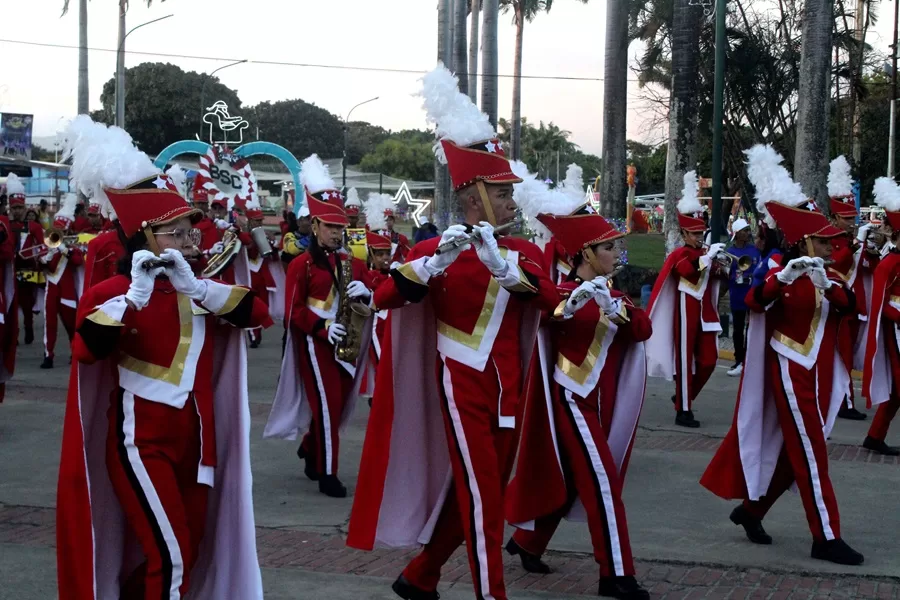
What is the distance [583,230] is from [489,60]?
2254 cm

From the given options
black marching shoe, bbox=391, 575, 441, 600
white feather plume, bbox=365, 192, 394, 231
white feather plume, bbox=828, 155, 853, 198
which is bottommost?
black marching shoe, bbox=391, 575, 441, 600

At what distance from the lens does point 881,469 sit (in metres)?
8.91

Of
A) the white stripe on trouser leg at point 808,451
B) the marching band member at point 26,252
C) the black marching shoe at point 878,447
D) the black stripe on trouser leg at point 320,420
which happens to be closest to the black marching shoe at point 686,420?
the black marching shoe at point 878,447

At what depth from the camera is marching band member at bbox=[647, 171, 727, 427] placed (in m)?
11.2

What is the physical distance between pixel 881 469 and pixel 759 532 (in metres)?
2.54

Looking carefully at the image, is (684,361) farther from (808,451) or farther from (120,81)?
(120,81)

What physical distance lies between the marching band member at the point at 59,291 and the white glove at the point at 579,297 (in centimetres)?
1025

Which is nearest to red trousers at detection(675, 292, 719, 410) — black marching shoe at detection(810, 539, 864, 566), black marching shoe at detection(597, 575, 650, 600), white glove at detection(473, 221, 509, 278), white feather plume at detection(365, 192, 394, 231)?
white feather plume at detection(365, 192, 394, 231)

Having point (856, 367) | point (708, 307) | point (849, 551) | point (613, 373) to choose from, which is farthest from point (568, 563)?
point (856, 367)

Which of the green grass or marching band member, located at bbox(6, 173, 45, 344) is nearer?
marching band member, located at bbox(6, 173, 45, 344)

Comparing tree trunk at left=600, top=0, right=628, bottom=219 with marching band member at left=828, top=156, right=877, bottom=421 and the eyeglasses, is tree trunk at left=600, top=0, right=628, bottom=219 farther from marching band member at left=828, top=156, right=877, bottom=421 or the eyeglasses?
the eyeglasses

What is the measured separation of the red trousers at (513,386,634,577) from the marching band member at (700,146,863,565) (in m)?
1.23

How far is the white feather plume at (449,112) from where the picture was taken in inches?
220

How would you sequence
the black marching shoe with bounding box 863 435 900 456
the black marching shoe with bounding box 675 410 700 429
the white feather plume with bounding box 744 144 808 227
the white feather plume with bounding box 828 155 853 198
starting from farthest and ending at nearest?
the white feather plume with bounding box 828 155 853 198 < the black marching shoe with bounding box 675 410 700 429 < the black marching shoe with bounding box 863 435 900 456 < the white feather plume with bounding box 744 144 808 227
